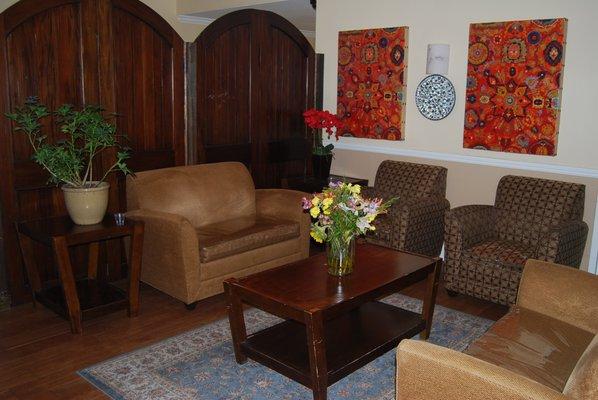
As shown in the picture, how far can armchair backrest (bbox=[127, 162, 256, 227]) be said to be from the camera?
3.89 m

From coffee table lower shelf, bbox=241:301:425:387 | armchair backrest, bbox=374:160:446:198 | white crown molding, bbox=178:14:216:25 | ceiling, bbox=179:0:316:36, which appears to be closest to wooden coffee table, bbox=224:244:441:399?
coffee table lower shelf, bbox=241:301:425:387

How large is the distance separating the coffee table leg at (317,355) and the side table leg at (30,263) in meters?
2.07

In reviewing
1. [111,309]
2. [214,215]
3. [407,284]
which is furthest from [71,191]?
[407,284]

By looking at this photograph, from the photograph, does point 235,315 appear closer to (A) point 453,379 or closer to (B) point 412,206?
(A) point 453,379

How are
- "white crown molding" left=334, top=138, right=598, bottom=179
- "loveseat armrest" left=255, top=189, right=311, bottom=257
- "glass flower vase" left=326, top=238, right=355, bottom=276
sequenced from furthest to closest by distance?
"loveseat armrest" left=255, top=189, right=311, bottom=257
"white crown molding" left=334, top=138, right=598, bottom=179
"glass flower vase" left=326, top=238, right=355, bottom=276

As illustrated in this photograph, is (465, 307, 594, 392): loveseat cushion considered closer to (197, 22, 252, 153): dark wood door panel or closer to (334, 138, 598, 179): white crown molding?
(334, 138, 598, 179): white crown molding

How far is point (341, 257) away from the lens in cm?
293

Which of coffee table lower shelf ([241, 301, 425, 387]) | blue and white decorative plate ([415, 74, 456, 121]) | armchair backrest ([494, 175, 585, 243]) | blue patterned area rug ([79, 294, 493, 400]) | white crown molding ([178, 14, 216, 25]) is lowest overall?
blue patterned area rug ([79, 294, 493, 400])

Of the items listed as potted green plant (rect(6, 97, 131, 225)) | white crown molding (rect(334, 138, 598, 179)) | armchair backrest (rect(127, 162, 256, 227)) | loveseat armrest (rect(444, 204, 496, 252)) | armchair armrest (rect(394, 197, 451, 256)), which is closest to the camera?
potted green plant (rect(6, 97, 131, 225))

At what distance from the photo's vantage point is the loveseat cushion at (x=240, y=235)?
142 inches

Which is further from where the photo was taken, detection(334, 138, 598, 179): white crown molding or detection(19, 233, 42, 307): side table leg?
detection(334, 138, 598, 179): white crown molding

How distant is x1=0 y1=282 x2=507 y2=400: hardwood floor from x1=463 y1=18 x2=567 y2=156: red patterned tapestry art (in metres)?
1.24

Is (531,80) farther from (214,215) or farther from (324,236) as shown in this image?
(214,215)

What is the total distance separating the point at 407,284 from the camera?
299 centimetres
